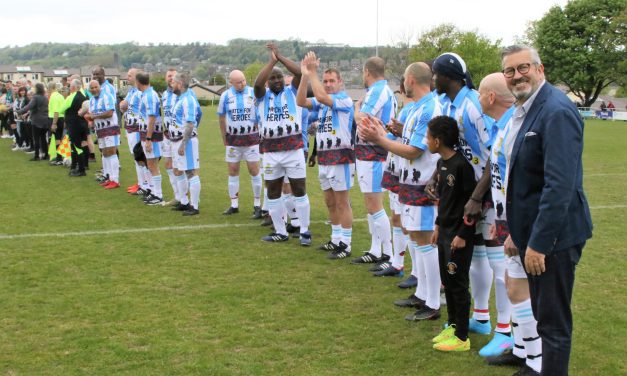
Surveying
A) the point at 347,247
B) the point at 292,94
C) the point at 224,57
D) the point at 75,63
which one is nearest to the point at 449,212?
the point at 347,247

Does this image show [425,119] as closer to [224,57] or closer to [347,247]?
[347,247]

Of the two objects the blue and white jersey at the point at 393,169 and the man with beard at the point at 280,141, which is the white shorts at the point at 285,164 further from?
the blue and white jersey at the point at 393,169

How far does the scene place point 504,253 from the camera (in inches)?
177

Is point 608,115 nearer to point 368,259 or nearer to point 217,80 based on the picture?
point 368,259

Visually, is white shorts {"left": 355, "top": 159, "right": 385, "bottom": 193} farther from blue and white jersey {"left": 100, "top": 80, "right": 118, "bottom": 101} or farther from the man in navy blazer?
blue and white jersey {"left": 100, "top": 80, "right": 118, "bottom": 101}

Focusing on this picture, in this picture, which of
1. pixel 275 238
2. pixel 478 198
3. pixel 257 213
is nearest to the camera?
pixel 478 198

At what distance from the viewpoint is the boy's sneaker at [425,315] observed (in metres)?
5.61

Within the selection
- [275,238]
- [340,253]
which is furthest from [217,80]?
[340,253]

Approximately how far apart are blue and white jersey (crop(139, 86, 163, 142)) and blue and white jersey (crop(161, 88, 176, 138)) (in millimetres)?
439

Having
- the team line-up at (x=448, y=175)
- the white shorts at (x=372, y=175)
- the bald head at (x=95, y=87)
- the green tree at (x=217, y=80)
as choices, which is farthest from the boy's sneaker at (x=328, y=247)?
the green tree at (x=217, y=80)

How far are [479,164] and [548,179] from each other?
1.81m

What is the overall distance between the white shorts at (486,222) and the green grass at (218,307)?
989 mm

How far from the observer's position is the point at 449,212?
4.88m

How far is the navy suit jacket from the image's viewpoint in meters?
3.27
